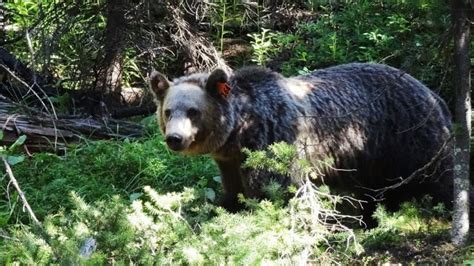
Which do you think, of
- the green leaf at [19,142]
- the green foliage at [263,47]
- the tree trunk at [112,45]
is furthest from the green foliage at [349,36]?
the green leaf at [19,142]

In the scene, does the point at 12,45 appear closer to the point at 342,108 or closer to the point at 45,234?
the point at 342,108

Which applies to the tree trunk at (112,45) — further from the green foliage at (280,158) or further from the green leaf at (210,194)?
the green foliage at (280,158)

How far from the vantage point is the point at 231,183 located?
6941 mm

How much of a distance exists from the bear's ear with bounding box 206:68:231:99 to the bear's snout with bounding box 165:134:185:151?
2.17 feet

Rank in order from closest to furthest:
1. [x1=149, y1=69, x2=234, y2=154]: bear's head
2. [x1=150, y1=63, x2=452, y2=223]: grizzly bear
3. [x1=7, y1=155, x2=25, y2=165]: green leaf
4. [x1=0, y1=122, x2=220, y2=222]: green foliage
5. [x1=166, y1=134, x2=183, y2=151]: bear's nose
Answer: [x1=166, y1=134, x2=183, y2=151]: bear's nose < [x1=149, y1=69, x2=234, y2=154]: bear's head < [x1=150, y1=63, x2=452, y2=223]: grizzly bear < [x1=0, y1=122, x2=220, y2=222]: green foliage < [x1=7, y1=155, x2=25, y2=165]: green leaf

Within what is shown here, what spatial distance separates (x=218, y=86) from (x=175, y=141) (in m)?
0.76

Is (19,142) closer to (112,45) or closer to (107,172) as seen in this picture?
(107,172)

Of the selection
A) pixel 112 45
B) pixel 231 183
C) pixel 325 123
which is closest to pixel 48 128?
pixel 112 45

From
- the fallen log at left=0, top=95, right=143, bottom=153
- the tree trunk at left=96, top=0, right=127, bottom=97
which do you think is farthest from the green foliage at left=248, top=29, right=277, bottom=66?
the fallen log at left=0, top=95, right=143, bottom=153

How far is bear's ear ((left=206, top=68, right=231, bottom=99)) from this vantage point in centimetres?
659

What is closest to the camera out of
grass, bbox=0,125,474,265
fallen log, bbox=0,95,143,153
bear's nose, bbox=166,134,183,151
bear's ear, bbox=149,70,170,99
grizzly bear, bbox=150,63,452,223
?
grass, bbox=0,125,474,265

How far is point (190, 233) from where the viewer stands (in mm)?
4633

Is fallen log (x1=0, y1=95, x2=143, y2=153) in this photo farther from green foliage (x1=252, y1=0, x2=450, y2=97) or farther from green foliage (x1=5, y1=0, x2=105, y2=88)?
green foliage (x1=252, y1=0, x2=450, y2=97)

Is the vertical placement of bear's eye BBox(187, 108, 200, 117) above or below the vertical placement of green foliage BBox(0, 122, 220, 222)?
above
